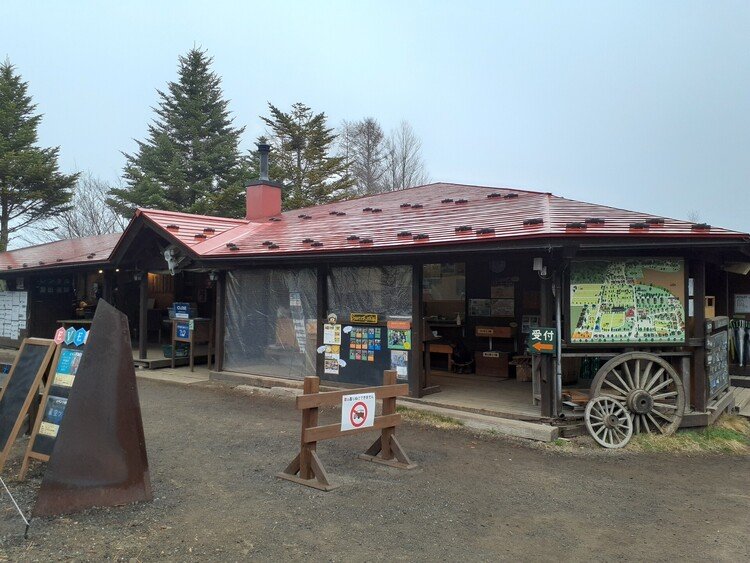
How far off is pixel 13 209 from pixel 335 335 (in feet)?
78.7

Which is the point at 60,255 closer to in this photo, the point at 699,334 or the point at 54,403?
the point at 54,403

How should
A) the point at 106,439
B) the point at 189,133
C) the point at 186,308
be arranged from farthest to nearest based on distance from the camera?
the point at 189,133
the point at 186,308
the point at 106,439

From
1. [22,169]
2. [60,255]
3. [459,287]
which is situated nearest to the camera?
[459,287]

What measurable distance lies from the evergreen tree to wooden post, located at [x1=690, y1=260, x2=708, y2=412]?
22857 mm

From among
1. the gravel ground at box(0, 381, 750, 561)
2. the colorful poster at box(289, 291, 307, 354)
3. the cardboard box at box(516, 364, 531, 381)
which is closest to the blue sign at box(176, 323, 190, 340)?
the colorful poster at box(289, 291, 307, 354)

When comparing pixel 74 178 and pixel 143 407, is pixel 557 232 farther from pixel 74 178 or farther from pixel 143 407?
pixel 74 178

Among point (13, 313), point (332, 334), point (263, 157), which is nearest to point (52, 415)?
point (332, 334)

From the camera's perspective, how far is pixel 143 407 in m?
8.99

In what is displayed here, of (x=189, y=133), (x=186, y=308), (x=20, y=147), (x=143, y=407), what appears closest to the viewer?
(x=143, y=407)

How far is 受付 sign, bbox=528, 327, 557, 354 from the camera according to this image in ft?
23.3

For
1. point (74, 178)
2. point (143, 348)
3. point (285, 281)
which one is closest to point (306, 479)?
point (285, 281)

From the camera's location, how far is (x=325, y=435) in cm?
538

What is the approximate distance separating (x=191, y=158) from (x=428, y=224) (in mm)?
24769

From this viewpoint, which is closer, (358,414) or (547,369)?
(358,414)
